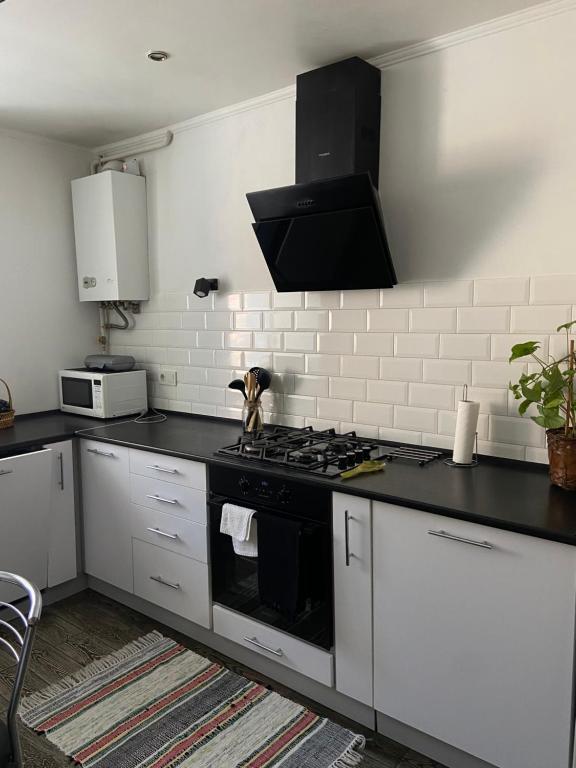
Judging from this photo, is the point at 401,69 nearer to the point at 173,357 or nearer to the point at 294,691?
the point at 173,357

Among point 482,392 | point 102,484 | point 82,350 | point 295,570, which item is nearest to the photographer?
point 295,570

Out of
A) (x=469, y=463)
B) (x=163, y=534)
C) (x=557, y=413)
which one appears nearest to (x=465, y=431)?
(x=469, y=463)

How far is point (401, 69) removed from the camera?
235 centimetres

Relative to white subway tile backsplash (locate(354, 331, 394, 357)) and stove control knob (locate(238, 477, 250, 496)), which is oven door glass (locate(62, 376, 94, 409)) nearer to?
stove control knob (locate(238, 477, 250, 496))

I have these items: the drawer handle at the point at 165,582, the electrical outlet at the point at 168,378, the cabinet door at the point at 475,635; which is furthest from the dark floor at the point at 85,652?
the electrical outlet at the point at 168,378

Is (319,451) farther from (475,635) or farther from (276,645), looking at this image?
(475,635)

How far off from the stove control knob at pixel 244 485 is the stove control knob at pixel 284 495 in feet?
0.50

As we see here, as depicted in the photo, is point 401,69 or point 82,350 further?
point 82,350

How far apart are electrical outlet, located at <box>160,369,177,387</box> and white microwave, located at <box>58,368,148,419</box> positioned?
10 centimetres

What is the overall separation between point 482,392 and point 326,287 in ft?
2.53

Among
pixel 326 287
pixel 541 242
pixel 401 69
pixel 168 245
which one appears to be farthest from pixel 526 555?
pixel 168 245

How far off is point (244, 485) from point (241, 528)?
0.16 m

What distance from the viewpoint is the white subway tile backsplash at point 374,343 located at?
97.1 inches

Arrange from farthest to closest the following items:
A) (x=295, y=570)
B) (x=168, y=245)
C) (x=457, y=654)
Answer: (x=168, y=245) → (x=295, y=570) → (x=457, y=654)
